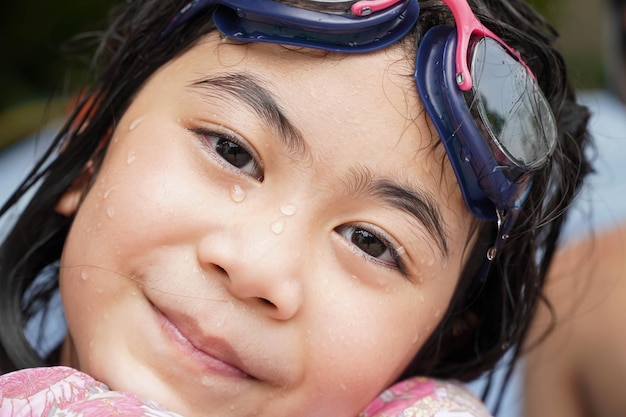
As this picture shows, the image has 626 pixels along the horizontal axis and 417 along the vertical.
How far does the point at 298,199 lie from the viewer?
1.60 metres

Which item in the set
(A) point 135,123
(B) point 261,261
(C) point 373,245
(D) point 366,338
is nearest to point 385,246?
(C) point 373,245

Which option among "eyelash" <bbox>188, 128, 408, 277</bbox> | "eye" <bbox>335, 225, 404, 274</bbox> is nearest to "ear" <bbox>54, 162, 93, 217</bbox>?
"eyelash" <bbox>188, 128, 408, 277</bbox>

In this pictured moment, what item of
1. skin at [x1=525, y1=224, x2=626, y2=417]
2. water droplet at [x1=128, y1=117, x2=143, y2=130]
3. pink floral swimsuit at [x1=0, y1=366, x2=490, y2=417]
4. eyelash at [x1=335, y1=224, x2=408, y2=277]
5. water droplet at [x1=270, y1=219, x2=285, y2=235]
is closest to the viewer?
pink floral swimsuit at [x1=0, y1=366, x2=490, y2=417]

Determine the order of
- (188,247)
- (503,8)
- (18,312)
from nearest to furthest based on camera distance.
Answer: (188,247), (503,8), (18,312)

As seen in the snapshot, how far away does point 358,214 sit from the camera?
1.65 m

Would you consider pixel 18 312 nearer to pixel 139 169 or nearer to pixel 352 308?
pixel 139 169

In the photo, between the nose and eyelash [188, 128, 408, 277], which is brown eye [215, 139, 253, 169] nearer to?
eyelash [188, 128, 408, 277]

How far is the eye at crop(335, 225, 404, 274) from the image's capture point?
1.67m

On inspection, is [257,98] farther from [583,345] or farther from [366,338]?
[583,345]

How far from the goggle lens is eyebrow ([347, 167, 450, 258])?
0.59ft

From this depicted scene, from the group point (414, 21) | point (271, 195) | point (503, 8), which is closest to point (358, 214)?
Answer: point (271, 195)

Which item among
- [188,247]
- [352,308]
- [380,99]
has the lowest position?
[352,308]

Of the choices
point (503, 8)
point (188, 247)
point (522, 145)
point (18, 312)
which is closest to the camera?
point (188, 247)

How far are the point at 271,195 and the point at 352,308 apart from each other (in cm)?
28
